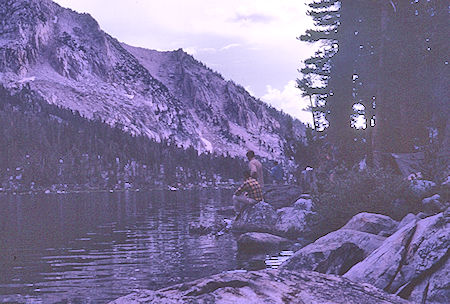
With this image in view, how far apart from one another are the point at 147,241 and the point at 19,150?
524ft

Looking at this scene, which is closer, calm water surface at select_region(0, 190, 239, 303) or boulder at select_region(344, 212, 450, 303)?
boulder at select_region(344, 212, 450, 303)

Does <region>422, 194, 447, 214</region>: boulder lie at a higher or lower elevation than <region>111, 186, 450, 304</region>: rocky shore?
higher

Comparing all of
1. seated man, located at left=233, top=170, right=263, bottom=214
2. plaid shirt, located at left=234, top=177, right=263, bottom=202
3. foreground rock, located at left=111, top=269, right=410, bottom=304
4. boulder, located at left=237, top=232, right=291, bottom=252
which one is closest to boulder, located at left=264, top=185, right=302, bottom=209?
seated man, located at left=233, top=170, right=263, bottom=214

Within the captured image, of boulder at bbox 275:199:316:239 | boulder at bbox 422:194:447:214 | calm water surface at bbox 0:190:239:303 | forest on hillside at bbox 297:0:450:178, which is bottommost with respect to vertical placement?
calm water surface at bbox 0:190:239:303

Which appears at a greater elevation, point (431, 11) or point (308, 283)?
point (431, 11)

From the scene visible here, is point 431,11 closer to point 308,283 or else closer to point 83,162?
point 308,283

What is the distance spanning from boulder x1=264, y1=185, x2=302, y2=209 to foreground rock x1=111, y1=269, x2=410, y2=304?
74.3 feet

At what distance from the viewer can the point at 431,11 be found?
2836 cm

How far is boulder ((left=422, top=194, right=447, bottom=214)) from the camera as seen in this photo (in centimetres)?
1214

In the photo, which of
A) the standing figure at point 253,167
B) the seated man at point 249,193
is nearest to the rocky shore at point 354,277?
the seated man at point 249,193

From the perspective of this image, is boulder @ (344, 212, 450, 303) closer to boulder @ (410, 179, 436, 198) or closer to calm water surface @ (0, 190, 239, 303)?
calm water surface @ (0, 190, 239, 303)

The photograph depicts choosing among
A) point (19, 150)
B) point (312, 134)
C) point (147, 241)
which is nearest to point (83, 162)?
point (19, 150)

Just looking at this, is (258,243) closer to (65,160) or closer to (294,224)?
(294,224)

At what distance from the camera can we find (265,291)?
4309 mm
